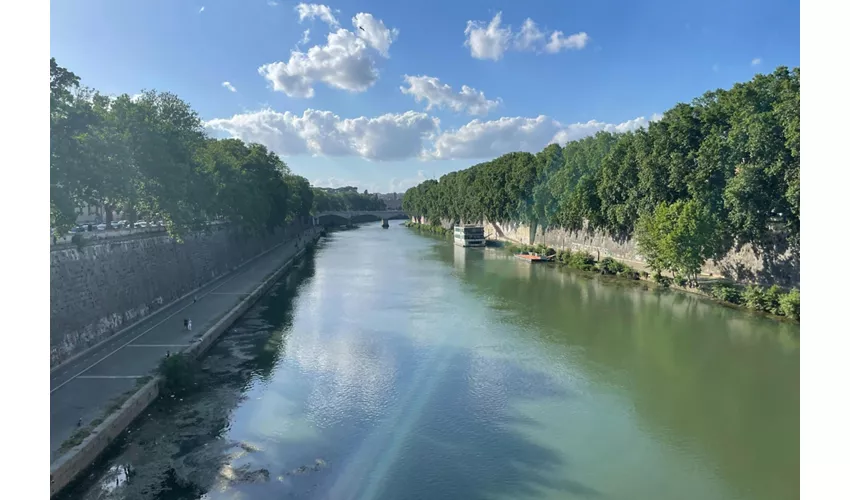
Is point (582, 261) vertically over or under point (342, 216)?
under

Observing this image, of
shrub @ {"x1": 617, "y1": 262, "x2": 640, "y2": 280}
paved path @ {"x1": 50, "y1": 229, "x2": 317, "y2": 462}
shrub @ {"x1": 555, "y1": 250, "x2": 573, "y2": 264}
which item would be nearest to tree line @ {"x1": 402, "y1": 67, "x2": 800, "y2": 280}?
shrub @ {"x1": 617, "y1": 262, "x2": 640, "y2": 280}

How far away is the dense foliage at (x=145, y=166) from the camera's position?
48.9ft

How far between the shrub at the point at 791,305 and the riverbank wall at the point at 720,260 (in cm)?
311

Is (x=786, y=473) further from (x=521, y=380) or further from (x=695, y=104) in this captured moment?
(x=695, y=104)

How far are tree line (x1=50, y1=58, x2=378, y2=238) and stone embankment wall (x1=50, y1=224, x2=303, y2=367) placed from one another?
56.6 inches

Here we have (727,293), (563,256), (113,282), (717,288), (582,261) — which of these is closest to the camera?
(113,282)

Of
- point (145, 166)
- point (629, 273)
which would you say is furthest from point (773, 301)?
point (145, 166)

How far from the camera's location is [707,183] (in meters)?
28.7

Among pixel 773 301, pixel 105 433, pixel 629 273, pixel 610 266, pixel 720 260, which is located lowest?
pixel 105 433

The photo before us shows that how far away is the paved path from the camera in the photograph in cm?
1218

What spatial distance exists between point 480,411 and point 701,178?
20.4 m

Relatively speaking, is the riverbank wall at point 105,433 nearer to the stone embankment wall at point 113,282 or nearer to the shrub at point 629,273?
the stone embankment wall at point 113,282

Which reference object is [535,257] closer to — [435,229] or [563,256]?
[563,256]
